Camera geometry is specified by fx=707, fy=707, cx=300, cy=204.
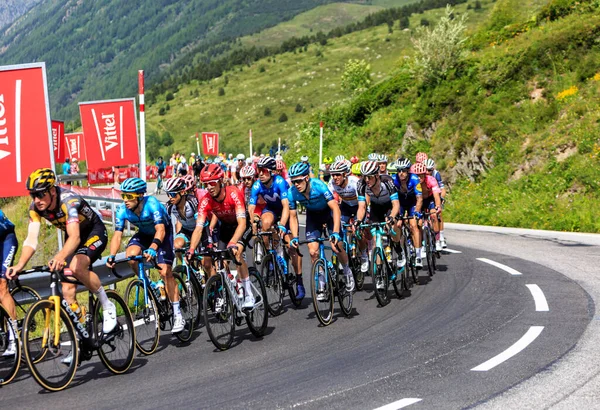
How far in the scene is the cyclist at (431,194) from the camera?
43.5 ft

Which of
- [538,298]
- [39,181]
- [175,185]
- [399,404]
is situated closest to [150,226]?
[175,185]

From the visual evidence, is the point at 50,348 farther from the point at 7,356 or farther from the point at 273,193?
the point at 273,193

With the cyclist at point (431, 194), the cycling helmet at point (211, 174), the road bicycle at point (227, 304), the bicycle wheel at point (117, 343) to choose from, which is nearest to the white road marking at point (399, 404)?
the road bicycle at point (227, 304)

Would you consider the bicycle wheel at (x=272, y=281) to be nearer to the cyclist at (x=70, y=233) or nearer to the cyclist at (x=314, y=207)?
the cyclist at (x=314, y=207)

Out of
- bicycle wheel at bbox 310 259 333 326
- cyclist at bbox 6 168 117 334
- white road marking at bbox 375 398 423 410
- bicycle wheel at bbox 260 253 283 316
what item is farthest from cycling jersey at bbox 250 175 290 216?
white road marking at bbox 375 398 423 410

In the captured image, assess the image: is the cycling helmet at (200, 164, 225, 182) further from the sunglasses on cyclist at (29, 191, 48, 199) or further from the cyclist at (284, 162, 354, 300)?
the sunglasses on cyclist at (29, 191, 48, 199)

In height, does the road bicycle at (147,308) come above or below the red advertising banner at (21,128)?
below

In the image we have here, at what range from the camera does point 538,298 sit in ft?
32.2

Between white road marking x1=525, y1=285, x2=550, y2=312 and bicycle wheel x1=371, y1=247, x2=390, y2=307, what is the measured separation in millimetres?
2058

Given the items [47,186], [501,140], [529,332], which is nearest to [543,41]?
[501,140]

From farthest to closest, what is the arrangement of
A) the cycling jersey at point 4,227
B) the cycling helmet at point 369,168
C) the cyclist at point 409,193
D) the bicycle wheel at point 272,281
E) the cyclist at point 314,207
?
the cyclist at point 409,193, the cycling helmet at point 369,168, the bicycle wheel at point 272,281, the cyclist at point 314,207, the cycling jersey at point 4,227

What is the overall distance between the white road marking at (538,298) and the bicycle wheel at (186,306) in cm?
438

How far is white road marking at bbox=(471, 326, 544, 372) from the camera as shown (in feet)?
21.6

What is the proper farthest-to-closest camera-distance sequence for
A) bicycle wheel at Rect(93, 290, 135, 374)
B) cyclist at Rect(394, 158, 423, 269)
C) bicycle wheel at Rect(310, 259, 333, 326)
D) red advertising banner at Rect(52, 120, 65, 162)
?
1. red advertising banner at Rect(52, 120, 65, 162)
2. cyclist at Rect(394, 158, 423, 269)
3. bicycle wheel at Rect(310, 259, 333, 326)
4. bicycle wheel at Rect(93, 290, 135, 374)
